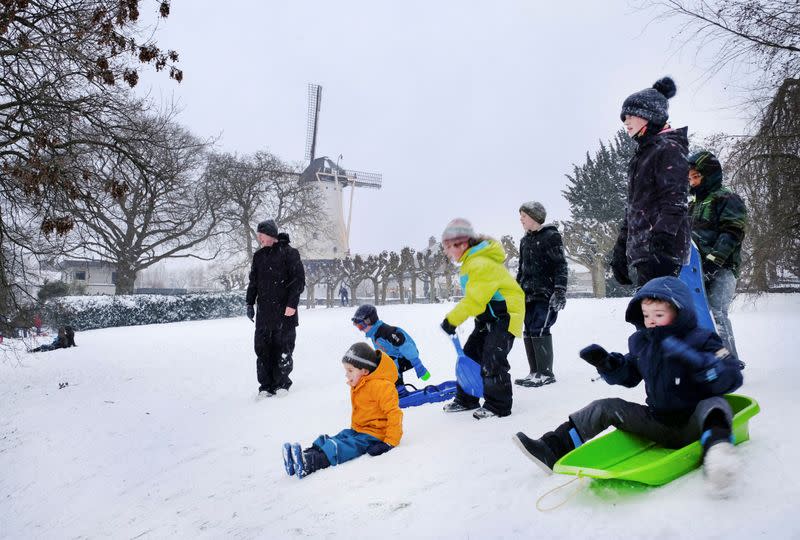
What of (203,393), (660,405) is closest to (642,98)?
(660,405)

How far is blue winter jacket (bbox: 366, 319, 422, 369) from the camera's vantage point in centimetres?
510

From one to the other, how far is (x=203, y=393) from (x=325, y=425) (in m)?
3.47

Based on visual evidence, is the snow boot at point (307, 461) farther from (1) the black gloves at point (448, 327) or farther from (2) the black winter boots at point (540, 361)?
(2) the black winter boots at point (540, 361)

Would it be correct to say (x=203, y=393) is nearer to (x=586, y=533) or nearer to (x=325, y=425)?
(x=325, y=425)

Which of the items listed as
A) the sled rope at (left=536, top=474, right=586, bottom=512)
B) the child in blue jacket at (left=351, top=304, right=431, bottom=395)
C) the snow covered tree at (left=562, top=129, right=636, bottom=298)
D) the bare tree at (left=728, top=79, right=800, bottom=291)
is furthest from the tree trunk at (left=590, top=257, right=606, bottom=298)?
the sled rope at (left=536, top=474, right=586, bottom=512)

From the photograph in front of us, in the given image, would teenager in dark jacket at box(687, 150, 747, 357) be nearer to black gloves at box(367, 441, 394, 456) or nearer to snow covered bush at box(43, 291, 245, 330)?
black gloves at box(367, 441, 394, 456)

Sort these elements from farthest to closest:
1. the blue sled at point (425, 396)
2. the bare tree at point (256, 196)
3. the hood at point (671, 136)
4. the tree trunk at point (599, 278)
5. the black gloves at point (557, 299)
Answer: the tree trunk at point (599, 278) < the bare tree at point (256, 196) < the black gloves at point (557, 299) < the blue sled at point (425, 396) < the hood at point (671, 136)

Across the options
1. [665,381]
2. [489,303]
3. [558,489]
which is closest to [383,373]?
[489,303]

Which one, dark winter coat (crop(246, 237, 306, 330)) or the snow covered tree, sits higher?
the snow covered tree

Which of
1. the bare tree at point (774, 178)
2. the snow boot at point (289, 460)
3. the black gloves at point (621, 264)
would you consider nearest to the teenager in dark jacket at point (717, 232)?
the black gloves at point (621, 264)

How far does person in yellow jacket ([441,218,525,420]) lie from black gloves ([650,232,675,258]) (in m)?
1.06

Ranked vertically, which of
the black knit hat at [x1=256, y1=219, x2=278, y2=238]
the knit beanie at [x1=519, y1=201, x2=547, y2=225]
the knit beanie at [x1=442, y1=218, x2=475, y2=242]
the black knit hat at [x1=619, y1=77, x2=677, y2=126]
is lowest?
the knit beanie at [x1=442, y1=218, x2=475, y2=242]

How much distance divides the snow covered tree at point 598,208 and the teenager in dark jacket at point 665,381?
99.4ft

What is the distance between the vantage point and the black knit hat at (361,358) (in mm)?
3691
